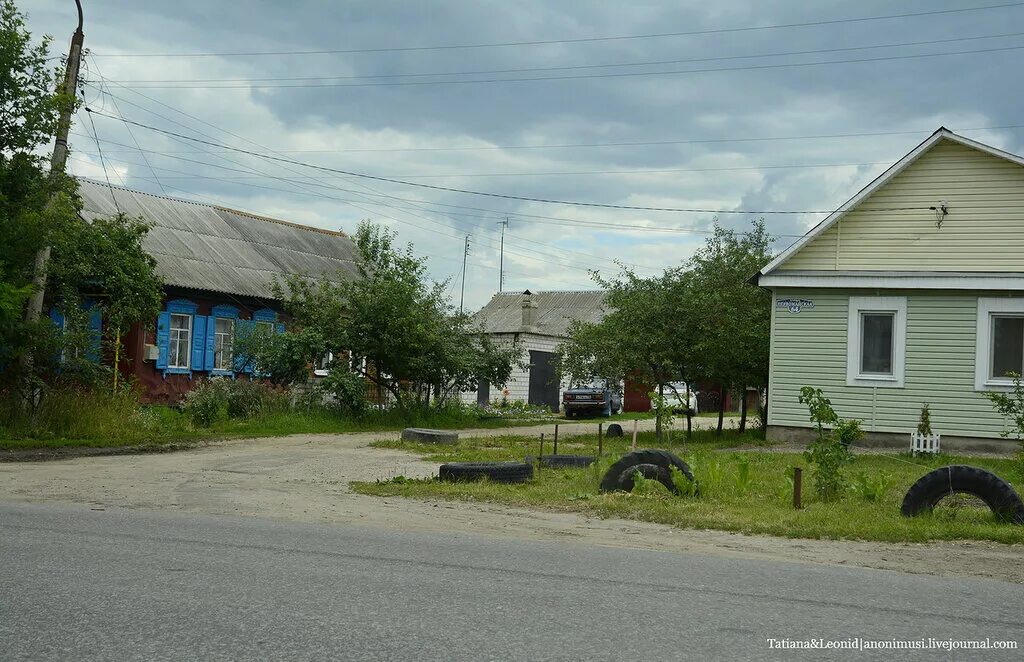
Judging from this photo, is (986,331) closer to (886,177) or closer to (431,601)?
(886,177)

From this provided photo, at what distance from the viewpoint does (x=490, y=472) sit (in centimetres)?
1421

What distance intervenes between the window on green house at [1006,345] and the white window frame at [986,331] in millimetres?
119

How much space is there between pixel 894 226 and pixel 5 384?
17997 millimetres

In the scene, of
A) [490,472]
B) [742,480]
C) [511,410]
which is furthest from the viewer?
[511,410]

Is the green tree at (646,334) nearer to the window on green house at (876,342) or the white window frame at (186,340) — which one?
the window on green house at (876,342)

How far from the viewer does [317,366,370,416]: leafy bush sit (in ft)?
88.4

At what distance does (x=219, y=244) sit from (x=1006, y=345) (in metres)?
23.1

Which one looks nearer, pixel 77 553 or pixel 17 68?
pixel 77 553

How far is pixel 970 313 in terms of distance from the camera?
20562mm

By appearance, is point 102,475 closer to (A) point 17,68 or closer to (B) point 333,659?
(A) point 17,68

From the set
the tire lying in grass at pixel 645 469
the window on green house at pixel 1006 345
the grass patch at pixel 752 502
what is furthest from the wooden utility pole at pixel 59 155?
the window on green house at pixel 1006 345

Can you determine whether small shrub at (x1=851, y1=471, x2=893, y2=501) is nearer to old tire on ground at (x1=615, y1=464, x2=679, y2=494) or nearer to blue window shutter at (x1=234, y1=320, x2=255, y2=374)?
old tire on ground at (x1=615, y1=464, x2=679, y2=494)

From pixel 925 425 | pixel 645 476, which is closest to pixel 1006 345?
pixel 925 425

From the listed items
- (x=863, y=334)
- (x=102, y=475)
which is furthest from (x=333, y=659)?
(x=863, y=334)
